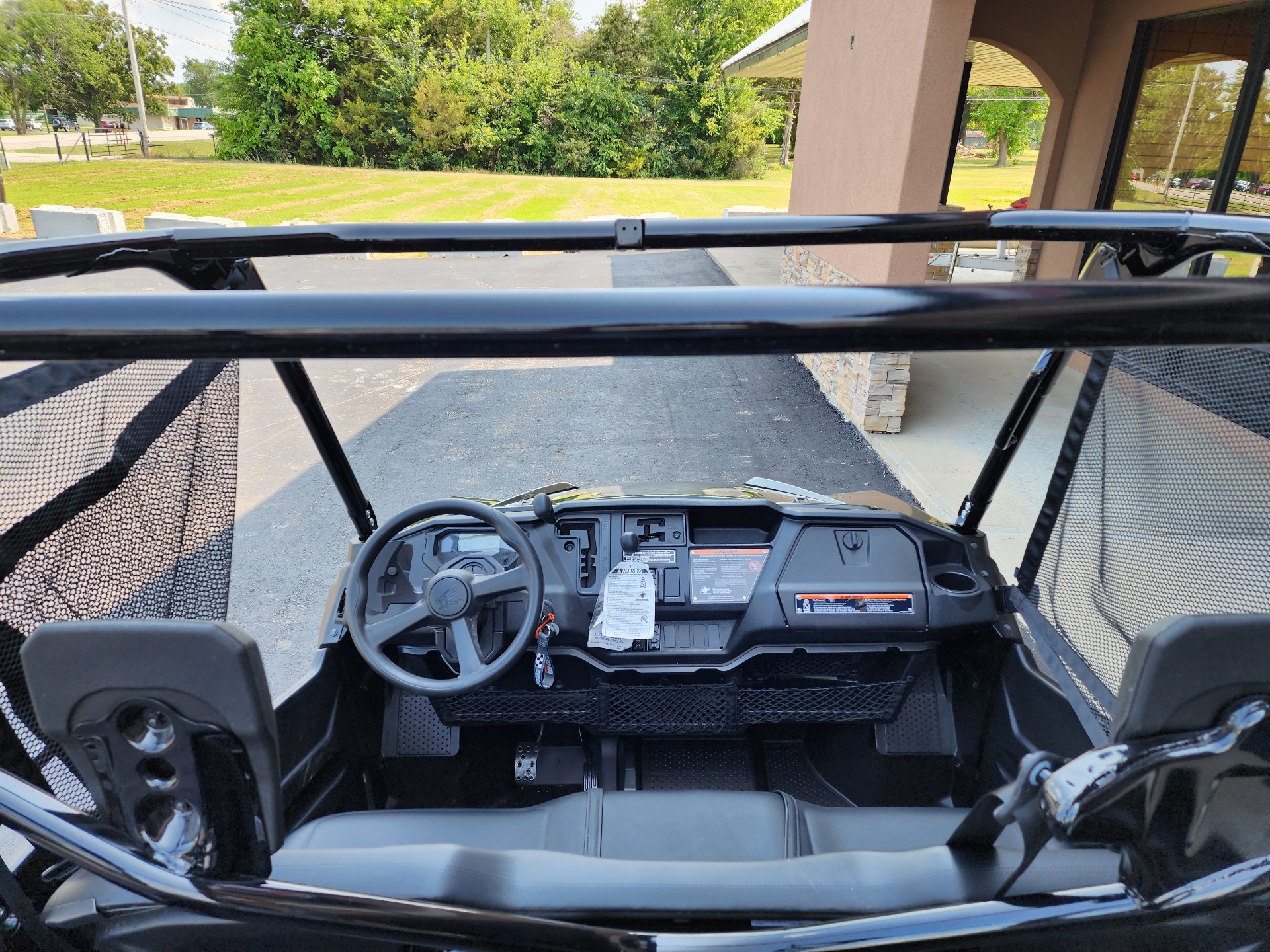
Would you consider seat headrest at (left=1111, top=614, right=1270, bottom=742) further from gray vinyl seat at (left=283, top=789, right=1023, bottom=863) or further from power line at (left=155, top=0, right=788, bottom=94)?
power line at (left=155, top=0, right=788, bottom=94)

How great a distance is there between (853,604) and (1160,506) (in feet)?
2.98

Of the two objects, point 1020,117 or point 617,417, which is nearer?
point 617,417

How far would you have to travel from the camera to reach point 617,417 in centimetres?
746

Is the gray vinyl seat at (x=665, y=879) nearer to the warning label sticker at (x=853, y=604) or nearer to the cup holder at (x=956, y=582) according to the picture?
the warning label sticker at (x=853, y=604)

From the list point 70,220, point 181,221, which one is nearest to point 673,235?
point 181,221

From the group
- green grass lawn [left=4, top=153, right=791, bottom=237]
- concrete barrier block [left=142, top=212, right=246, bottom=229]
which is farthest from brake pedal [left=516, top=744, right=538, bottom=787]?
green grass lawn [left=4, top=153, right=791, bottom=237]

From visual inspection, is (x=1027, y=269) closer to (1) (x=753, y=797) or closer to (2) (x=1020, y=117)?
(1) (x=753, y=797)

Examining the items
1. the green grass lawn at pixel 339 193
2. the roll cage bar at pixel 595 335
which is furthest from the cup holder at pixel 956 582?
the green grass lawn at pixel 339 193

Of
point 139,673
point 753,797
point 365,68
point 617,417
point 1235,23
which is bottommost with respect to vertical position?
point 617,417

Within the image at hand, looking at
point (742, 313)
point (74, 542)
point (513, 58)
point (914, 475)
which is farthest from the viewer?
point (513, 58)

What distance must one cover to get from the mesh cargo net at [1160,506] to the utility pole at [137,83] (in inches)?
1613

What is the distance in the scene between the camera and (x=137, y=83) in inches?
1291

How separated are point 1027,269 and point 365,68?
34.7 meters

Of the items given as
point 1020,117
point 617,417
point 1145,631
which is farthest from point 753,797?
point 1020,117
